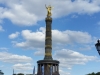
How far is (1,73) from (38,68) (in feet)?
56.7

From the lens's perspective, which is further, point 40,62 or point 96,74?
point 96,74

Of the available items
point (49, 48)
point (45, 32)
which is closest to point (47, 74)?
point (49, 48)

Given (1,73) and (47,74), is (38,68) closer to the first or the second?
(47,74)

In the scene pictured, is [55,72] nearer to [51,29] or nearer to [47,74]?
[47,74]

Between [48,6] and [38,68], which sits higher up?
[48,6]

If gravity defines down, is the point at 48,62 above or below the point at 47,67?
above

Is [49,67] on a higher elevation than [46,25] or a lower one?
lower

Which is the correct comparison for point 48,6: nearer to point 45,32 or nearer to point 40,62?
point 45,32

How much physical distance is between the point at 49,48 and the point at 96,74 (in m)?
26.2

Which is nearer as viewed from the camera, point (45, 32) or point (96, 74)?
point (45, 32)

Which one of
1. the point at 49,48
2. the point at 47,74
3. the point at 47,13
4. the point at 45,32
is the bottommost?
the point at 47,74

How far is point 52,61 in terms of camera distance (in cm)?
9481

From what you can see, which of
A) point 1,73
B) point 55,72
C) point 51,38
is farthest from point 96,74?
point 1,73

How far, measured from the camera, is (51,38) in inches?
3782
